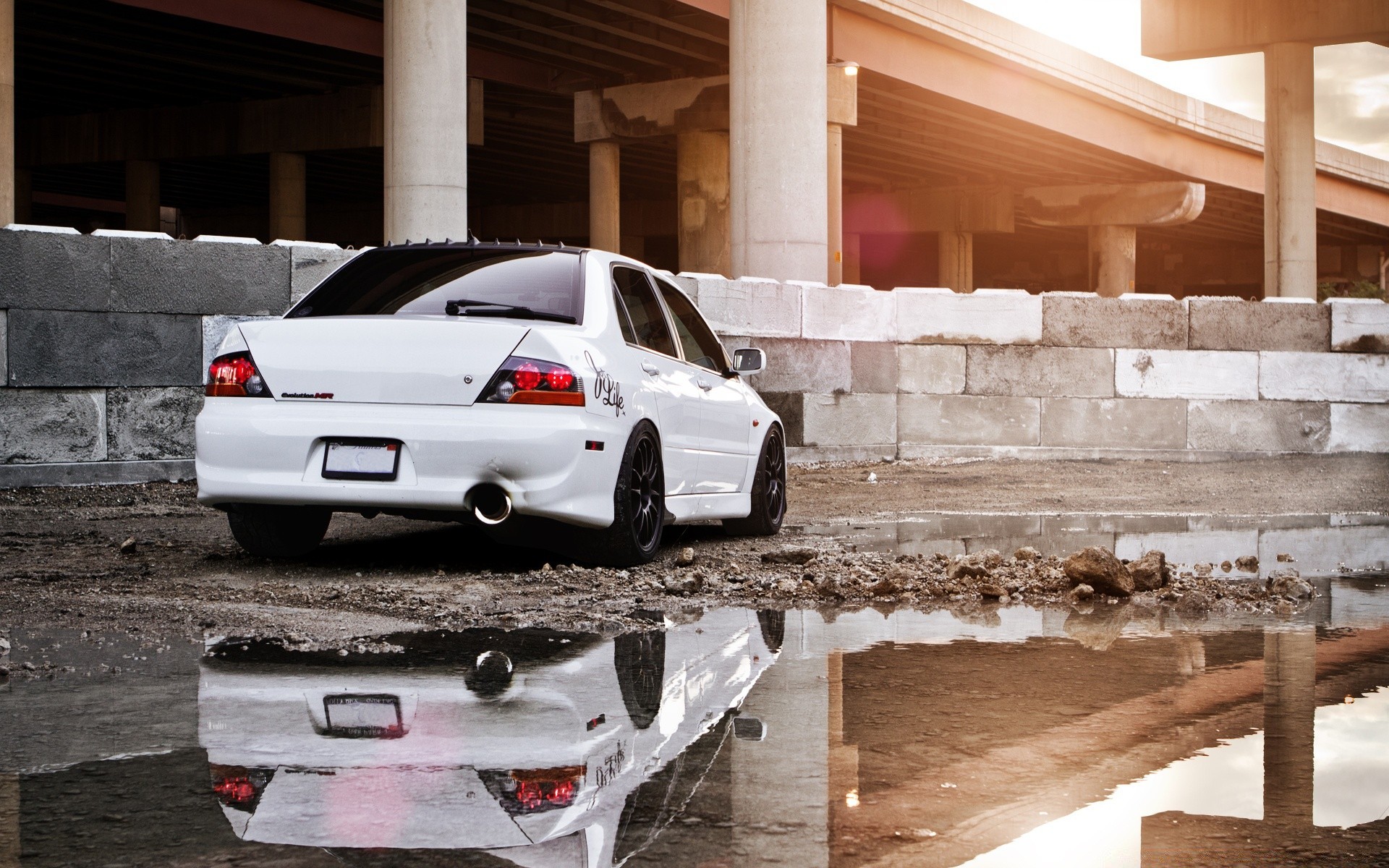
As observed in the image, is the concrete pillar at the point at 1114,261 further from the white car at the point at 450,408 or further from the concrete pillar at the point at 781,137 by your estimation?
the white car at the point at 450,408

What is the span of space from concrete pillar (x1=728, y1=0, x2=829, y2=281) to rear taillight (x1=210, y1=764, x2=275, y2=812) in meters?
18.0

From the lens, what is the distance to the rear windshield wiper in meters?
6.93

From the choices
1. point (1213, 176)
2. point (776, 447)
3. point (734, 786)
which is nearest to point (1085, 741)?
point (734, 786)

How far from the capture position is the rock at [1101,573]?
21.7 feet

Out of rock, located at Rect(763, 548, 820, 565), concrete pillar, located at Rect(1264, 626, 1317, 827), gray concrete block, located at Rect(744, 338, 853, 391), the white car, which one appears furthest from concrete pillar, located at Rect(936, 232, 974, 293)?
concrete pillar, located at Rect(1264, 626, 1317, 827)

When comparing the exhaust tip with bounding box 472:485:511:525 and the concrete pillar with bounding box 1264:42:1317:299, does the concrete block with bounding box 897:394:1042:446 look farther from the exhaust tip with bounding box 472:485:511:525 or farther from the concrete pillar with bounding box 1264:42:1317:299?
the concrete pillar with bounding box 1264:42:1317:299

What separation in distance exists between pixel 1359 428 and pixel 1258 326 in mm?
1488

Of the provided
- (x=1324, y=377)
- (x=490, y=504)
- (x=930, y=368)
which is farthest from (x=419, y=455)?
(x=1324, y=377)

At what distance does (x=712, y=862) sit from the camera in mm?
2906

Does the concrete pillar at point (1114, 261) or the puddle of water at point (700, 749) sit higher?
the concrete pillar at point (1114, 261)

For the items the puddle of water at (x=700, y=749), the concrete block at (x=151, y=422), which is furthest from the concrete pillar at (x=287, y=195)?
the puddle of water at (x=700, y=749)

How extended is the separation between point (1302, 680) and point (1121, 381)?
1079cm

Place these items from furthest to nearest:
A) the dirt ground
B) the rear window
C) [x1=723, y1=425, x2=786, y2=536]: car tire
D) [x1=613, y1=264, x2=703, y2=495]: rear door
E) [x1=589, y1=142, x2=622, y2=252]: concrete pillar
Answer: [x1=589, y1=142, x2=622, y2=252]: concrete pillar → [x1=723, y1=425, x2=786, y2=536]: car tire → [x1=613, y1=264, x2=703, y2=495]: rear door → the rear window → the dirt ground

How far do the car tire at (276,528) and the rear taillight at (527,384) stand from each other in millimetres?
1105
